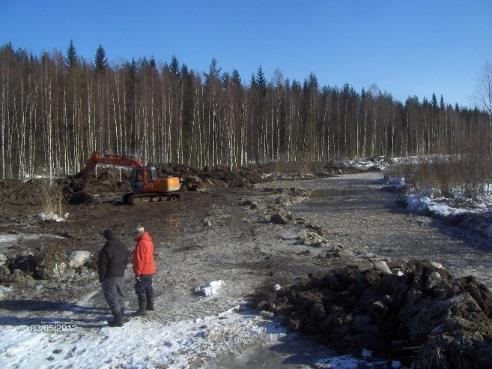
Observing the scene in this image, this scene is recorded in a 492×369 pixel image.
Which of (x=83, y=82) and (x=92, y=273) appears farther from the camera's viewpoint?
(x=83, y=82)

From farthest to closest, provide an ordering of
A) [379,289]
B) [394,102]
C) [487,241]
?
[394,102], [487,241], [379,289]

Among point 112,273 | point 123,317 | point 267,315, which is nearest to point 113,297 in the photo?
point 112,273

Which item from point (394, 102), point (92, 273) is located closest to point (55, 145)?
point (92, 273)

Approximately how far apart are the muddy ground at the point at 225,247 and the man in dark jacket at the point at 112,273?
51 cm

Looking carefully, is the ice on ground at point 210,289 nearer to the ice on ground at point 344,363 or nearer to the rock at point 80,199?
the ice on ground at point 344,363

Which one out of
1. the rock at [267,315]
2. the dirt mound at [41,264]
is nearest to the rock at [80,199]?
the dirt mound at [41,264]

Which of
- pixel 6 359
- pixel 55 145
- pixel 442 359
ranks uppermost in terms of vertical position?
pixel 55 145

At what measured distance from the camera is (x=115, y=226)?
747 inches

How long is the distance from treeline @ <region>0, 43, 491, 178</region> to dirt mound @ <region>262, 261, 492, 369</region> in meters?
19.4

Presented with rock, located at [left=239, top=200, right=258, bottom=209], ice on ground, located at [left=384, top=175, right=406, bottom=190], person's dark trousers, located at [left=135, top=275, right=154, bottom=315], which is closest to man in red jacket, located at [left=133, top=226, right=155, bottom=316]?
person's dark trousers, located at [left=135, top=275, right=154, bottom=315]

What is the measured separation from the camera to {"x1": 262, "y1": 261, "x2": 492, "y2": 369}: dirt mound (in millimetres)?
5641

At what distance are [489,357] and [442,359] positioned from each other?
1.59 feet

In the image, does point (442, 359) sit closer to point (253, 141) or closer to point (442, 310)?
point (442, 310)

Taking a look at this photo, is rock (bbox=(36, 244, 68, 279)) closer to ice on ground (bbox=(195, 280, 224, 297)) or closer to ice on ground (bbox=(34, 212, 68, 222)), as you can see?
ice on ground (bbox=(195, 280, 224, 297))
